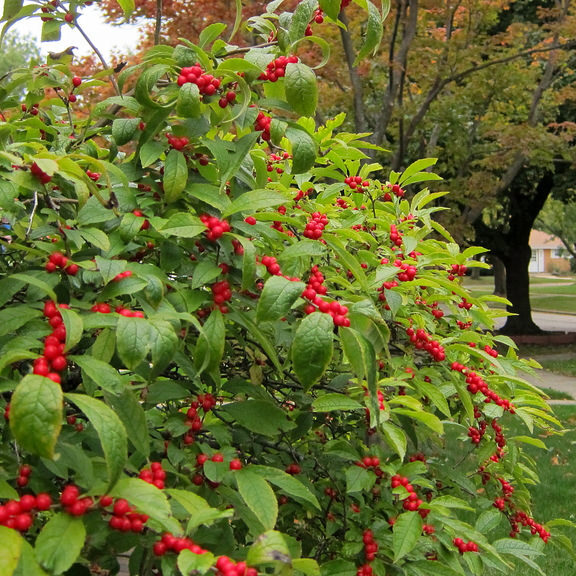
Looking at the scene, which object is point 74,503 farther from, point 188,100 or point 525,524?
point 525,524

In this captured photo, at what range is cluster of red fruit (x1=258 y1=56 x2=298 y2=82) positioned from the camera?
1485 mm

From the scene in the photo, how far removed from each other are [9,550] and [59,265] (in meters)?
0.59

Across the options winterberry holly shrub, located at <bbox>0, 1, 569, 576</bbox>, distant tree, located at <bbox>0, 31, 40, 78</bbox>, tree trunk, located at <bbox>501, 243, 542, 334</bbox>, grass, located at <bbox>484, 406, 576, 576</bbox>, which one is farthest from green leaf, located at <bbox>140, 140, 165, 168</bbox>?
distant tree, located at <bbox>0, 31, 40, 78</bbox>

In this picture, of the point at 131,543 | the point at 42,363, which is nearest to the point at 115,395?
the point at 42,363

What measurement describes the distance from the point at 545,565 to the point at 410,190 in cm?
658

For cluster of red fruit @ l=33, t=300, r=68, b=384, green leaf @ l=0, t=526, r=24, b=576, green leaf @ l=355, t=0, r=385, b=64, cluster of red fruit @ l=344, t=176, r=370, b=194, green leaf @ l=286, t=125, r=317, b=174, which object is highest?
green leaf @ l=355, t=0, r=385, b=64

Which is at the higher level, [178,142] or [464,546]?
[178,142]

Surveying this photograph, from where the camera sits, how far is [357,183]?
254cm

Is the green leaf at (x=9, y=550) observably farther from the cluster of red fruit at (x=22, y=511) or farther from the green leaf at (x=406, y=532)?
the green leaf at (x=406, y=532)

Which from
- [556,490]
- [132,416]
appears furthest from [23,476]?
[556,490]

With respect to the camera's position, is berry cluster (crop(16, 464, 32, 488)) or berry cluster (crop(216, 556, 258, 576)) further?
berry cluster (crop(16, 464, 32, 488))

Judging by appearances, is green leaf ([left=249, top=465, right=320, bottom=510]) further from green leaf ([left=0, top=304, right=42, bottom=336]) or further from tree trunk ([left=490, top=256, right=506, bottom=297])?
tree trunk ([left=490, top=256, right=506, bottom=297])

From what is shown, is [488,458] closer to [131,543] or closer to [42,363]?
[131,543]

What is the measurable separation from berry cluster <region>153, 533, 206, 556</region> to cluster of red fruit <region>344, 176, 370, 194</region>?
1.64 metres
